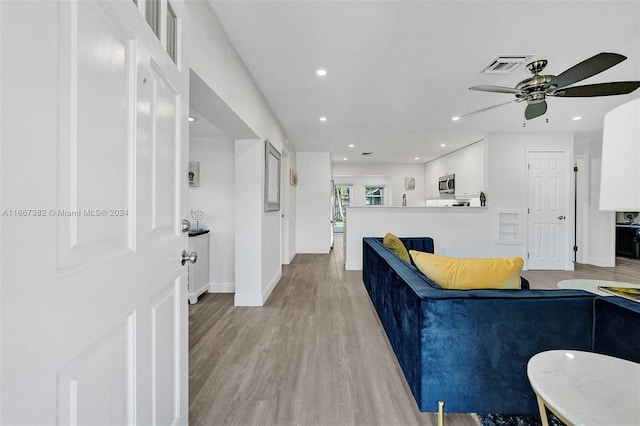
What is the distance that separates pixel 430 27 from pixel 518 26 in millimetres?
624

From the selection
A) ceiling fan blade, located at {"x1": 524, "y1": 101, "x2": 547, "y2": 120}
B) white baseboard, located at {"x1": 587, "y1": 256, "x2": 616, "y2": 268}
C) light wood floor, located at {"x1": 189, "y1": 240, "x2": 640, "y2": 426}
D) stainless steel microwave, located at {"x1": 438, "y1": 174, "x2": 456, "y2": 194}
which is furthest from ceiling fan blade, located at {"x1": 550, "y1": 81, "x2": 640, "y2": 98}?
white baseboard, located at {"x1": 587, "y1": 256, "x2": 616, "y2": 268}

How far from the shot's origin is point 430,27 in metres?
2.09

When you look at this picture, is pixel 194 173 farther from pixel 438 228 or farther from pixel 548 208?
pixel 548 208

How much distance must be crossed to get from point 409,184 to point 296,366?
731 cm

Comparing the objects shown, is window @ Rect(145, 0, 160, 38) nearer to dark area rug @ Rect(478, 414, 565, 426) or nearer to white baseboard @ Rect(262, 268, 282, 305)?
dark area rug @ Rect(478, 414, 565, 426)

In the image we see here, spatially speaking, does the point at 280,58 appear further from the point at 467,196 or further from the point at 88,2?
the point at 467,196

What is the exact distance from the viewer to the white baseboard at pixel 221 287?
381 centimetres

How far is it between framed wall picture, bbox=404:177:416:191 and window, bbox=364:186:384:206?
70 centimetres

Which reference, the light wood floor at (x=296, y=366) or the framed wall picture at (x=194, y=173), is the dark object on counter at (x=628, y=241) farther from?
the framed wall picture at (x=194, y=173)

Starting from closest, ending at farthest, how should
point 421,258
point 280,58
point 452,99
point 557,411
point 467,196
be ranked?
1. point 557,411
2. point 421,258
3. point 280,58
4. point 452,99
5. point 467,196

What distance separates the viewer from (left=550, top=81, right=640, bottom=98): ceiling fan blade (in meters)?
2.16

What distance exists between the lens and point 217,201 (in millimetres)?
3852

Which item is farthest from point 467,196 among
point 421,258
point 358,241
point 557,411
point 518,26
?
point 557,411

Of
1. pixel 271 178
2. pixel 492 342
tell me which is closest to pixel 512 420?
pixel 492 342
